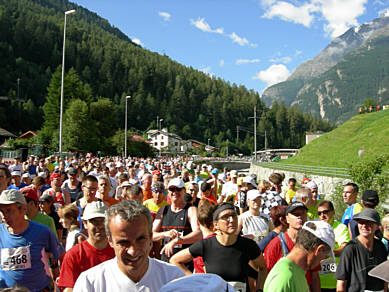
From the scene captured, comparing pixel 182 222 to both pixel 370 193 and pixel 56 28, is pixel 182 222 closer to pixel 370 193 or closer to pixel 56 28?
pixel 370 193

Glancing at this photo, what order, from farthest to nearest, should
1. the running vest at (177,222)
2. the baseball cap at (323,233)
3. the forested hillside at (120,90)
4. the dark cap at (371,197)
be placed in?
the forested hillside at (120,90) < the dark cap at (371,197) < the running vest at (177,222) < the baseball cap at (323,233)

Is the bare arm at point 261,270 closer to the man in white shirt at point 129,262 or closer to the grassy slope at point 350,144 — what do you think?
the man in white shirt at point 129,262

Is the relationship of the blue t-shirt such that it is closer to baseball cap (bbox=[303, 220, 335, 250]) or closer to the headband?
the headband

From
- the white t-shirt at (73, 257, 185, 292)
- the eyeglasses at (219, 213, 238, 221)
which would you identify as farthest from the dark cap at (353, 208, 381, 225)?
the white t-shirt at (73, 257, 185, 292)

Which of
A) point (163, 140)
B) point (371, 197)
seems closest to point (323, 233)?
point (371, 197)

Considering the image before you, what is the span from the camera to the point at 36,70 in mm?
141500

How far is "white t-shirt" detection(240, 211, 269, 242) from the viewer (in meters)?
5.20

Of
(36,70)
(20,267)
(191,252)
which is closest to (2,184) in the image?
(20,267)

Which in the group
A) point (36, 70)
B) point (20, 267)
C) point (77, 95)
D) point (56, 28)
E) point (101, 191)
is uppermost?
point (56, 28)

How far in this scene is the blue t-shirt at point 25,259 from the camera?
3.79m

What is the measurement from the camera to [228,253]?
359cm

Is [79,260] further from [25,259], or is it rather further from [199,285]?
[199,285]

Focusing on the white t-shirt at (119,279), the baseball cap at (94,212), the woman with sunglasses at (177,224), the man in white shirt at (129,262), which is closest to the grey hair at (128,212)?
the man in white shirt at (129,262)

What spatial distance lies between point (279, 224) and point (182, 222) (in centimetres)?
124
